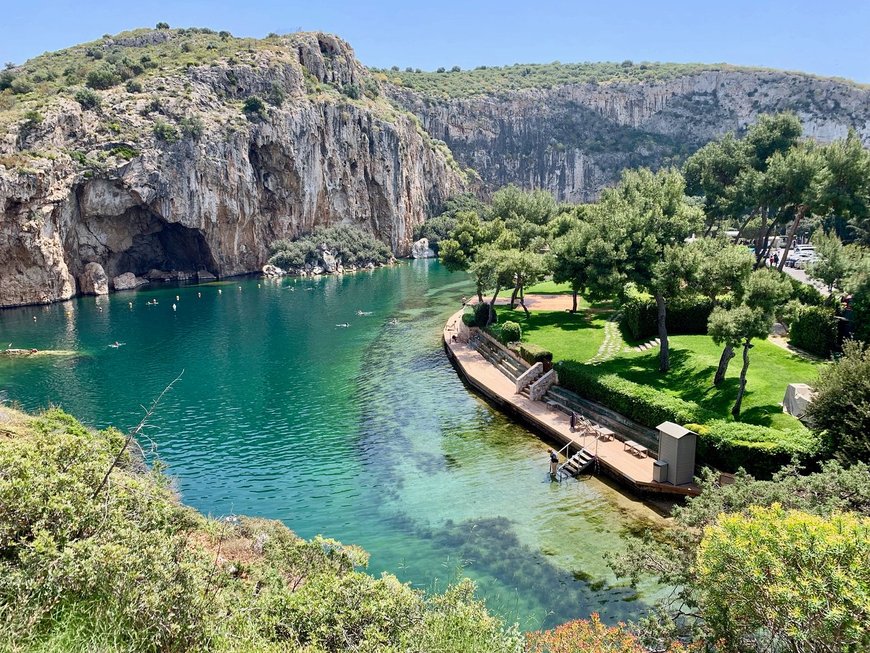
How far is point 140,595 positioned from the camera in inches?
269

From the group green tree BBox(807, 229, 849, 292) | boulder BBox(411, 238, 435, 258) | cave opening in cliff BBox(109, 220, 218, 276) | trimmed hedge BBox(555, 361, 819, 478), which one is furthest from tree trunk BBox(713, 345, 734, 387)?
boulder BBox(411, 238, 435, 258)

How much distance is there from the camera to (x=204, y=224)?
257 ft

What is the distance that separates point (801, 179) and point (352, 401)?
31.5 metres

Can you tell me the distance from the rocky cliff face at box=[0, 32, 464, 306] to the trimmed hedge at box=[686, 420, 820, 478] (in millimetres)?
66230

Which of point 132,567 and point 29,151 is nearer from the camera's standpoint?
point 132,567

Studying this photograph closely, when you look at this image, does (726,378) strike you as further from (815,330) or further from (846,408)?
(846,408)

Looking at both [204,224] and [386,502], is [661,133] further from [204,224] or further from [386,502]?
[386,502]

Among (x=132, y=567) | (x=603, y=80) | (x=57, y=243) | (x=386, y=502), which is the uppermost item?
(x=603, y=80)

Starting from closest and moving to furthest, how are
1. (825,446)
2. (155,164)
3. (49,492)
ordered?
(49,492) < (825,446) < (155,164)

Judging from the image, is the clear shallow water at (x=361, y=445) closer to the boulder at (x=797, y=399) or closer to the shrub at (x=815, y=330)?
the boulder at (x=797, y=399)

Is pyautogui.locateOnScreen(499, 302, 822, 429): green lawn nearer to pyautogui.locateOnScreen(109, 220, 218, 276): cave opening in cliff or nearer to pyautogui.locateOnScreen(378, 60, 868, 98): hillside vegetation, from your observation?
pyautogui.locateOnScreen(109, 220, 218, 276): cave opening in cliff

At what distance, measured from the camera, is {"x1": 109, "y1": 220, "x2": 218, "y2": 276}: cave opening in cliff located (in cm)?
7944

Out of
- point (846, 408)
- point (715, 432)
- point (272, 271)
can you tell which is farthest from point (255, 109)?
point (846, 408)

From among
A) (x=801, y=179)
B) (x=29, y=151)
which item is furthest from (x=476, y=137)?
(x=801, y=179)
